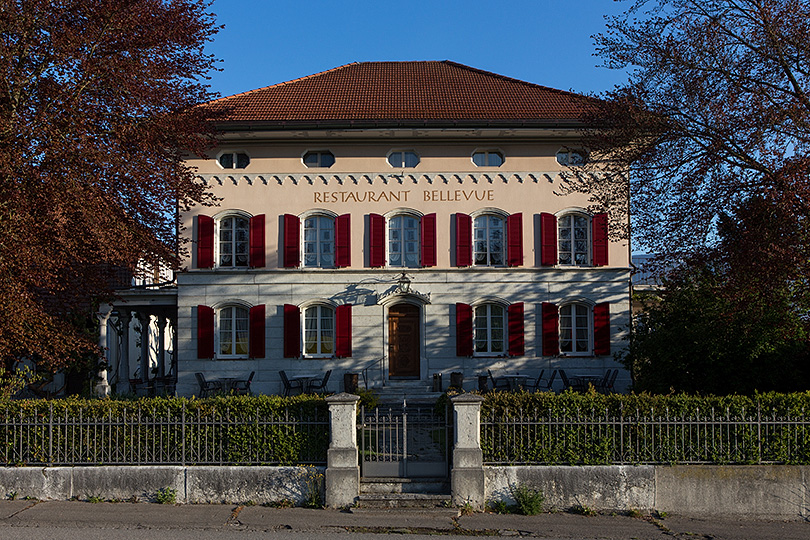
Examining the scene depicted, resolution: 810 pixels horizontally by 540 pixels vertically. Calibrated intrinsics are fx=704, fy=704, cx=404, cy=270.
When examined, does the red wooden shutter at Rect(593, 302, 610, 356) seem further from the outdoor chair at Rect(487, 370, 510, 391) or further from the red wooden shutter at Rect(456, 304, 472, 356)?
the red wooden shutter at Rect(456, 304, 472, 356)

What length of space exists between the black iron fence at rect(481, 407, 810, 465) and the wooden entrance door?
10.3 m

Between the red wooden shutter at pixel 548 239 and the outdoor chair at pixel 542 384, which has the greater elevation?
the red wooden shutter at pixel 548 239

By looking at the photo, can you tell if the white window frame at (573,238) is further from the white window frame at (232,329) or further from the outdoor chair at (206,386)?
the outdoor chair at (206,386)

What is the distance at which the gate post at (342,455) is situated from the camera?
845 centimetres

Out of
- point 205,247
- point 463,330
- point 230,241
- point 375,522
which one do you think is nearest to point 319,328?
point 230,241

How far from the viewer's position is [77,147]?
33.0ft

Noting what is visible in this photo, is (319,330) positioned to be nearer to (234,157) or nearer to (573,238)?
(234,157)

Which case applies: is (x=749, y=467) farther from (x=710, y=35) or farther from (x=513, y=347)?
(x=513, y=347)

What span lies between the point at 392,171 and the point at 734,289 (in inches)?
422

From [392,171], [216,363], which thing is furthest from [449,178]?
[216,363]

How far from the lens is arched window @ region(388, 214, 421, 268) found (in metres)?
19.0

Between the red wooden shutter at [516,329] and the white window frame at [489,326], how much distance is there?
13 cm

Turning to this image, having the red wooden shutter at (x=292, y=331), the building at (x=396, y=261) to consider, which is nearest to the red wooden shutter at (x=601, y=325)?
the building at (x=396, y=261)

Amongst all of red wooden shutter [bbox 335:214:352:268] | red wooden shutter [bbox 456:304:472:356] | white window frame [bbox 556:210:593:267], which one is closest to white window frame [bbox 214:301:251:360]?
red wooden shutter [bbox 335:214:352:268]
